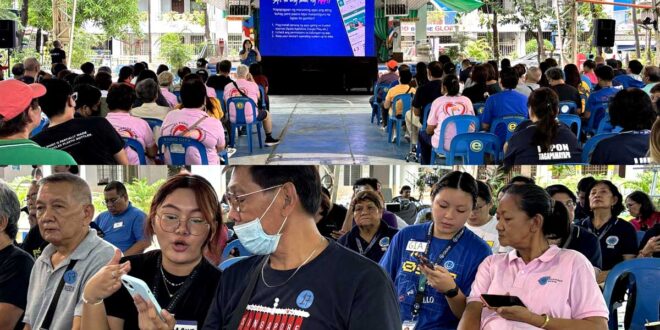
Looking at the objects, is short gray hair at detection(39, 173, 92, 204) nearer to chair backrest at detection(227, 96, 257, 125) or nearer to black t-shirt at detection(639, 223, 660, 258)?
black t-shirt at detection(639, 223, 660, 258)

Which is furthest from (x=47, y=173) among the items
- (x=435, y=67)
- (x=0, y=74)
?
(x=0, y=74)

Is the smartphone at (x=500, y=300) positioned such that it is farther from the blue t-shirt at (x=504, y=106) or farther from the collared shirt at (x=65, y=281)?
the blue t-shirt at (x=504, y=106)

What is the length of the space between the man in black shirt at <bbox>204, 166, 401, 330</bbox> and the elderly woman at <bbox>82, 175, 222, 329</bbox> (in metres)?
0.44

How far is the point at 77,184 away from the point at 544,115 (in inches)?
124

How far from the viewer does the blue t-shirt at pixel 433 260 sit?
386 centimetres

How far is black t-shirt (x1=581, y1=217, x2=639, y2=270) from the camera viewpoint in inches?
179

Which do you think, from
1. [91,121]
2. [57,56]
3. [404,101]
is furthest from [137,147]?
[57,56]

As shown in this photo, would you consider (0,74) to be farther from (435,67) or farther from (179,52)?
(179,52)

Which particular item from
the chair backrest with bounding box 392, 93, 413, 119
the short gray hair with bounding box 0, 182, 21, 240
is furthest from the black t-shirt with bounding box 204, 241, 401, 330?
the chair backrest with bounding box 392, 93, 413, 119

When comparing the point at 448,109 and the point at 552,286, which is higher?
the point at 448,109

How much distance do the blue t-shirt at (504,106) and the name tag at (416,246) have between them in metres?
5.17

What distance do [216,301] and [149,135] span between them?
15.6 ft

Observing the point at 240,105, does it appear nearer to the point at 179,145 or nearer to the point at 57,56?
the point at 179,145

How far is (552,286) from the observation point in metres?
3.54
